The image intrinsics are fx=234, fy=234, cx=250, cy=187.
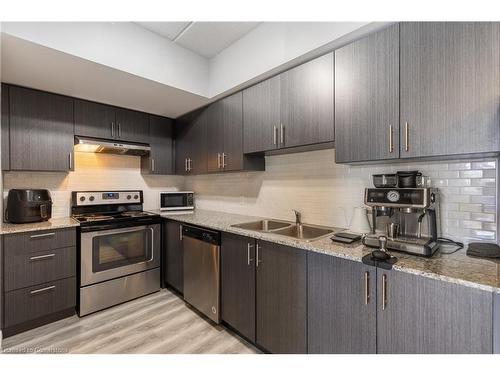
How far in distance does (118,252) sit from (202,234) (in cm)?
100

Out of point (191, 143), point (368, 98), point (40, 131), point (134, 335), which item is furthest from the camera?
point (191, 143)

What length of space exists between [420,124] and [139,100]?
8.19 ft

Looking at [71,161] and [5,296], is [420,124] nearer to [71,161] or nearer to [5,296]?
[71,161]

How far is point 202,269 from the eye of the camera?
7.02 ft

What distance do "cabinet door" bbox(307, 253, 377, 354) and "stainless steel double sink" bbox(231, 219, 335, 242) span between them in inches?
18.5

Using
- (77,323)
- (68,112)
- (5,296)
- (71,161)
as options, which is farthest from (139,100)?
(77,323)

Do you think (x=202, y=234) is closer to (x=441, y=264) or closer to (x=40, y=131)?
(x=441, y=264)

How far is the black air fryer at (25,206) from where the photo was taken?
211cm

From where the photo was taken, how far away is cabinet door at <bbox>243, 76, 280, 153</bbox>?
6.34ft

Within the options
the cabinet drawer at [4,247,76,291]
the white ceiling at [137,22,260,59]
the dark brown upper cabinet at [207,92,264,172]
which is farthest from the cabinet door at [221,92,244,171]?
the cabinet drawer at [4,247,76,291]

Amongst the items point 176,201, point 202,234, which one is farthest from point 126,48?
point 176,201

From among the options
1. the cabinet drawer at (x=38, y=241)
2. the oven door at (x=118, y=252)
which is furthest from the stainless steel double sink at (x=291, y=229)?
the cabinet drawer at (x=38, y=241)

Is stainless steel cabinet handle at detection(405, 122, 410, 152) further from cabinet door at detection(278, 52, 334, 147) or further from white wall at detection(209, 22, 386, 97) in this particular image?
white wall at detection(209, 22, 386, 97)
